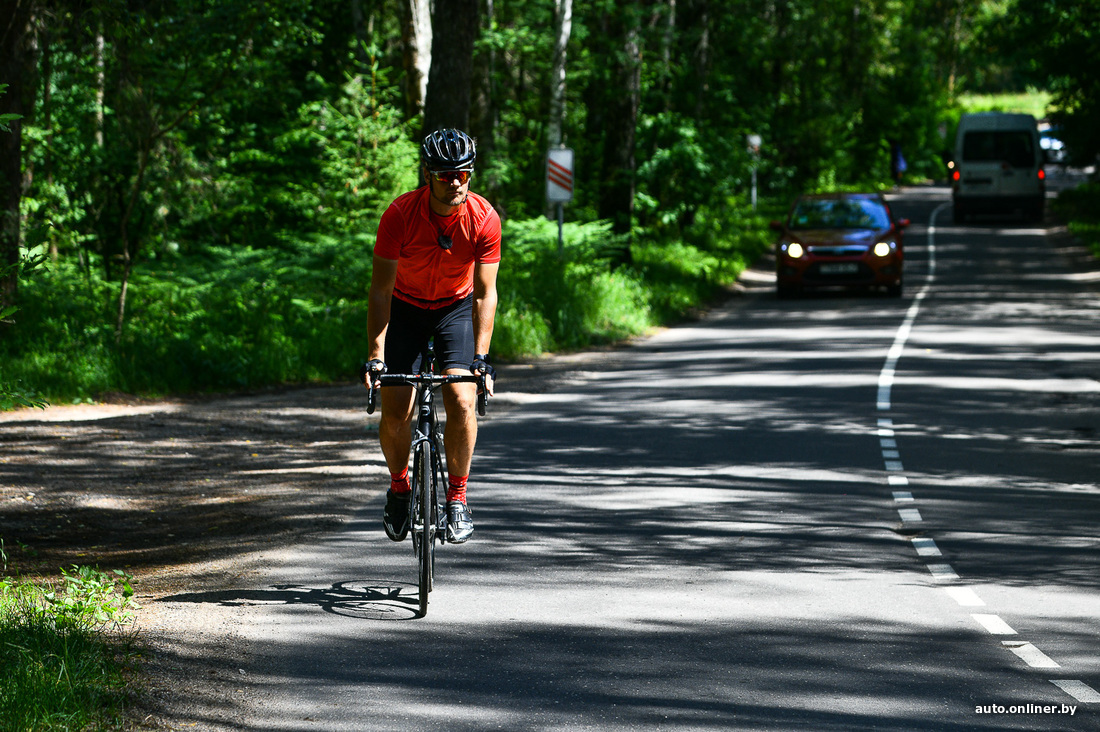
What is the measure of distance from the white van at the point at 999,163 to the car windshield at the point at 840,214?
18.9m

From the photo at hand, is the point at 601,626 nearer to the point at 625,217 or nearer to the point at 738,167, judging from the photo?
the point at 625,217

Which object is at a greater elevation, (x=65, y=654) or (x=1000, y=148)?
(x=1000, y=148)

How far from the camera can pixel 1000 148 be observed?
1663 inches

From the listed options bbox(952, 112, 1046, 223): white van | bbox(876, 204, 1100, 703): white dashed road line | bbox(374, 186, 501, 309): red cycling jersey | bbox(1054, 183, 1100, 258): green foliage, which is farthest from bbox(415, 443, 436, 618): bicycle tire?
bbox(952, 112, 1046, 223): white van

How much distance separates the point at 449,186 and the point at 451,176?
0.05m

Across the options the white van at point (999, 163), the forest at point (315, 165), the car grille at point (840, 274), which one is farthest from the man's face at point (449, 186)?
the white van at point (999, 163)

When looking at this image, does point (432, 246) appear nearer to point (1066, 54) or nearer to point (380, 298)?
point (380, 298)

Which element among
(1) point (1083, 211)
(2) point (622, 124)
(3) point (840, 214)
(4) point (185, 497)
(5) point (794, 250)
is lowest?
(4) point (185, 497)

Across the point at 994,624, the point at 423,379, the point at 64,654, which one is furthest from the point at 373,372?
the point at 994,624

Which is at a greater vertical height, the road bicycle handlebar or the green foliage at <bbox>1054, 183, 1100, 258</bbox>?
the green foliage at <bbox>1054, 183, 1100, 258</bbox>

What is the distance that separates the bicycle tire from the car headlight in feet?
63.0

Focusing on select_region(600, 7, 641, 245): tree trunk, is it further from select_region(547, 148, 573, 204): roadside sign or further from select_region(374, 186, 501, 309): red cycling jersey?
select_region(374, 186, 501, 309): red cycling jersey

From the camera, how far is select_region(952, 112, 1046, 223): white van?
4222cm

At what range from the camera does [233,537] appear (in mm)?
7805
